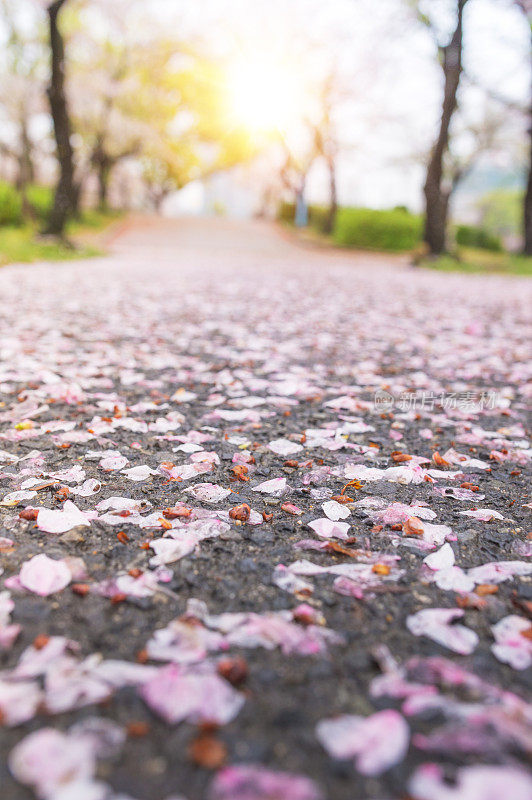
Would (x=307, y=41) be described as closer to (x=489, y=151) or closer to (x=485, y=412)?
(x=489, y=151)

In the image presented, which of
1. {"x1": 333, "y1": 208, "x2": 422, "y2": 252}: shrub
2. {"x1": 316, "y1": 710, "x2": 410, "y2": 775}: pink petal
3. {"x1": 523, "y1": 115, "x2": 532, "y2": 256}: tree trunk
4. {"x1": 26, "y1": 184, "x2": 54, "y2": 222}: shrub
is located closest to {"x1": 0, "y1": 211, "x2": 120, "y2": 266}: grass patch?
{"x1": 26, "y1": 184, "x2": 54, "y2": 222}: shrub

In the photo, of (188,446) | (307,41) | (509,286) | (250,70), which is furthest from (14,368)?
(250,70)

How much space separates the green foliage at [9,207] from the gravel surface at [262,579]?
1402 centimetres

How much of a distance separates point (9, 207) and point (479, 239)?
67.9 feet

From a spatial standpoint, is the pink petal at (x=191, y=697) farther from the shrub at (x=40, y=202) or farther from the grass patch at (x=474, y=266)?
the shrub at (x=40, y=202)

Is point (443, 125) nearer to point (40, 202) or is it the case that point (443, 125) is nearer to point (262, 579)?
point (40, 202)

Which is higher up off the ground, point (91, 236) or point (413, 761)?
point (91, 236)

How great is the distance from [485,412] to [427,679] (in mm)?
2550

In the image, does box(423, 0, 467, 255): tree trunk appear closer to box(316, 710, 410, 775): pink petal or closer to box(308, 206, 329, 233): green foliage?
box(308, 206, 329, 233): green foliage

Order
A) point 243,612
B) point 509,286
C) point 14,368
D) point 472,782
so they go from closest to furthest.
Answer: point 472,782
point 243,612
point 14,368
point 509,286

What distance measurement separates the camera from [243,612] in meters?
1.53

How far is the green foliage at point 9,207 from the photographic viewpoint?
51.9 feet

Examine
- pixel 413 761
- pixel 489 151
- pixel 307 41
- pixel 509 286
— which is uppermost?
pixel 307 41

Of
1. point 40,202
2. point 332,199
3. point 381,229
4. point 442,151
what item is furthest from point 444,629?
point 332,199
